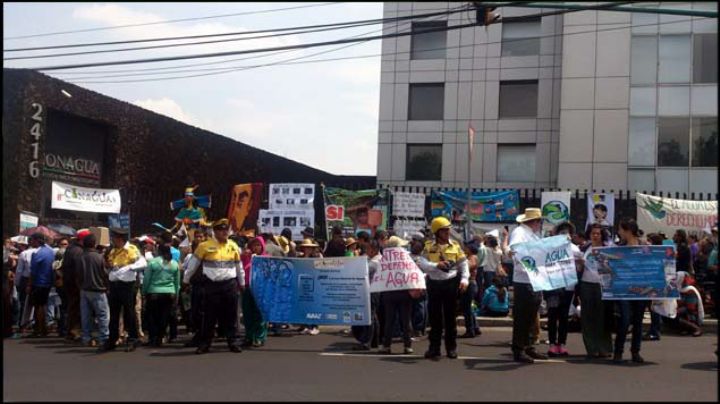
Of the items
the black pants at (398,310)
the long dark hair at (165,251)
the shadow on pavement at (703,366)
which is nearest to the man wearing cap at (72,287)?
the long dark hair at (165,251)

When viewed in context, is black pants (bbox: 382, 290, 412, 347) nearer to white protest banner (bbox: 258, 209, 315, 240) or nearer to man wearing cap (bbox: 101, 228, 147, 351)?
man wearing cap (bbox: 101, 228, 147, 351)

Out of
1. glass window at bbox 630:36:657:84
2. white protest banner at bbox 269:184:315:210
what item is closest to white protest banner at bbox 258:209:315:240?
white protest banner at bbox 269:184:315:210

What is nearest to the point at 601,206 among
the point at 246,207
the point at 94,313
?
the point at 246,207

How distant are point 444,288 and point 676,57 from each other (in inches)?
881

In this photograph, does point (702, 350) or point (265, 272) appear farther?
point (265, 272)

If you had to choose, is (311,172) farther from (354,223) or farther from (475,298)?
(475,298)

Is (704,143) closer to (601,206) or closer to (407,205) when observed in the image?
(601,206)

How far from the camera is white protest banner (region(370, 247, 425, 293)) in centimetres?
1076

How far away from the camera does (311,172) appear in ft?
125

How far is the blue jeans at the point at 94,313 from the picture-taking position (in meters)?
11.4

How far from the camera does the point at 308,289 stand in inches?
476

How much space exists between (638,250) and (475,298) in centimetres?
471

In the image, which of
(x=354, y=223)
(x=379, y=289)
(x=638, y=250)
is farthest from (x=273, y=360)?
(x=354, y=223)

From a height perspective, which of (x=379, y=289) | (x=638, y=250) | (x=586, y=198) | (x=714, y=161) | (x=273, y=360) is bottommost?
(x=273, y=360)
